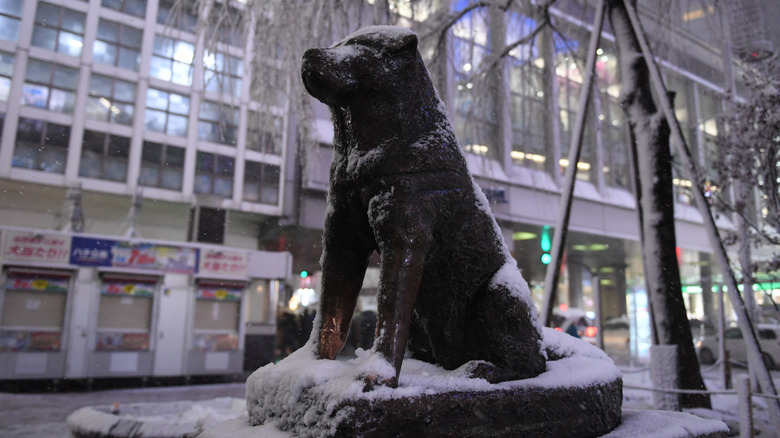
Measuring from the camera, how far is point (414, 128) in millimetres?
1705

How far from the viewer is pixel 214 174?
12102mm

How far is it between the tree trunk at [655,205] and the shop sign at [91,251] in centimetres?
991

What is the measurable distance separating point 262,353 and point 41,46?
8449mm

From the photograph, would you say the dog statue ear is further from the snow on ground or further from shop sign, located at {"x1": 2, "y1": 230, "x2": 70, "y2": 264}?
shop sign, located at {"x1": 2, "y1": 230, "x2": 70, "y2": 264}

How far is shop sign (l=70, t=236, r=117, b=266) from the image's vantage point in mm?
9734

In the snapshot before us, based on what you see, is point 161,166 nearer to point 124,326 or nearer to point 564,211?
point 124,326

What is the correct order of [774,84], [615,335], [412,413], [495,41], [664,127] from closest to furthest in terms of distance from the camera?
[412,413], [664,127], [774,84], [495,41], [615,335]

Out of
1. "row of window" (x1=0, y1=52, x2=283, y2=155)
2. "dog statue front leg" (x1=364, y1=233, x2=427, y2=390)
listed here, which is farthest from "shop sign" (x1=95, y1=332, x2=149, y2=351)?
"dog statue front leg" (x1=364, y1=233, x2=427, y2=390)

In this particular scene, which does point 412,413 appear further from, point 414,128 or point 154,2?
point 154,2

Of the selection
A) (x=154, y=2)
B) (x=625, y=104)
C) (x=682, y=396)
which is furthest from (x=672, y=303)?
(x=154, y=2)

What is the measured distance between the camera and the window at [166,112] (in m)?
10.5

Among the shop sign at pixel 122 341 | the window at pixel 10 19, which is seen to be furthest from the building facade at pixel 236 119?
the shop sign at pixel 122 341

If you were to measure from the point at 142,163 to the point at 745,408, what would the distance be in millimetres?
11023

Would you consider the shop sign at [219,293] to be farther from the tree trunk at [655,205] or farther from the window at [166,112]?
the tree trunk at [655,205]
